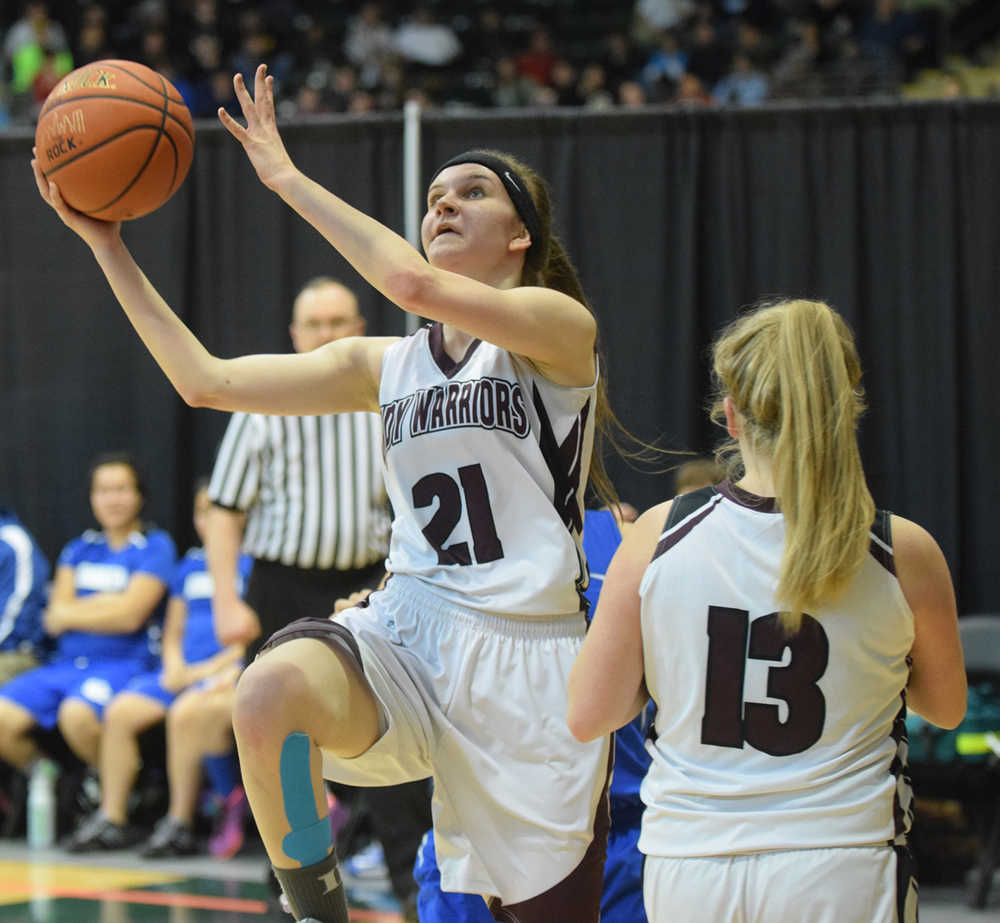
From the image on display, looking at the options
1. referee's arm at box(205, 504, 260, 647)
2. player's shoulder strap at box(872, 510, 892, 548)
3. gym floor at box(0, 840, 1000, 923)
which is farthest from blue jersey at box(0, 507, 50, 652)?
player's shoulder strap at box(872, 510, 892, 548)

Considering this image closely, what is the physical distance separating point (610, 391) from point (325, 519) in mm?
2754

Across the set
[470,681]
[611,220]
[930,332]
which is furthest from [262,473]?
[930,332]

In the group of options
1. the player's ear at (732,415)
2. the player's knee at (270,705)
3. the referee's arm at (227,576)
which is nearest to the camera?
the player's ear at (732,415)

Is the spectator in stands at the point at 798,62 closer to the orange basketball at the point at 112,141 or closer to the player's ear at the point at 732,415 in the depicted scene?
the orange basketball at the point at 112,141

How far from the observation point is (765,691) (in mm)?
2133

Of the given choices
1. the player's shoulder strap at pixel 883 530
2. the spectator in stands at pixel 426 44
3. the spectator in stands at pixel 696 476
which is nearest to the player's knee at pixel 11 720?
the spectator in stands at pixel 696 476

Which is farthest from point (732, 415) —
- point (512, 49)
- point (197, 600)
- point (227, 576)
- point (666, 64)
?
point (512, 49)

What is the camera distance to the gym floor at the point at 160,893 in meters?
5.12

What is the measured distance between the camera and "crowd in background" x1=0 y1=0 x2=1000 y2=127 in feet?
33.3

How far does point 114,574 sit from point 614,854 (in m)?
4.28

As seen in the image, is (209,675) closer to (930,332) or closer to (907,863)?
(930,332)

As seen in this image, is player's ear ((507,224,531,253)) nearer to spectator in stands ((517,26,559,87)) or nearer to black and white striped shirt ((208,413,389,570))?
black and white striped shirt ((208,413,389,570))

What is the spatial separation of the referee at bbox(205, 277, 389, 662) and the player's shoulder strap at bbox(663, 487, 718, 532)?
8.99 ft

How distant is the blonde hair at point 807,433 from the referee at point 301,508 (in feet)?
9.10
